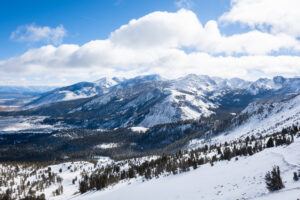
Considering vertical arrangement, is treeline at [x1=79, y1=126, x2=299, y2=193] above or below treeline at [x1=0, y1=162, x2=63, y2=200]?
above

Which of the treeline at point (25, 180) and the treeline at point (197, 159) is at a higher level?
the treeline at point (197, 159)

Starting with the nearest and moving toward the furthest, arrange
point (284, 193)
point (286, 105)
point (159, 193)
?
point (284, 193)
point (159, 193)
point (286, 105)

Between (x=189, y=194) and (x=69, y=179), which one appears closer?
(x=189, y=194)

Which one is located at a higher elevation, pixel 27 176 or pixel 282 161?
pixel 282 161

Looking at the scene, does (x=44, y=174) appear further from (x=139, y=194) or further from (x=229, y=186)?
(x=229, y=186)

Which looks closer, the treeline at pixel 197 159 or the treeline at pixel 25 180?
the treeline at pixel 197 159

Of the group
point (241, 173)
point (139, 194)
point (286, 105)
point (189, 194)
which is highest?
point (286, 105)

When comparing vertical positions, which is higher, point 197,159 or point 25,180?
point 197,159

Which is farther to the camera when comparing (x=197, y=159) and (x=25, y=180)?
(x=25, y=180)

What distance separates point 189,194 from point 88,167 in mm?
162617

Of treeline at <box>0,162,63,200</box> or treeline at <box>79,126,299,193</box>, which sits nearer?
treeline at <box>79,126,299,193</box>

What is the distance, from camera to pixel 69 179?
6161 inches

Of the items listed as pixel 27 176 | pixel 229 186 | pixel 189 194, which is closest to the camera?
pixel 229 186

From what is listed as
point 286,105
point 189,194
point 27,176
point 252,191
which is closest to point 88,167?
point 27,176
